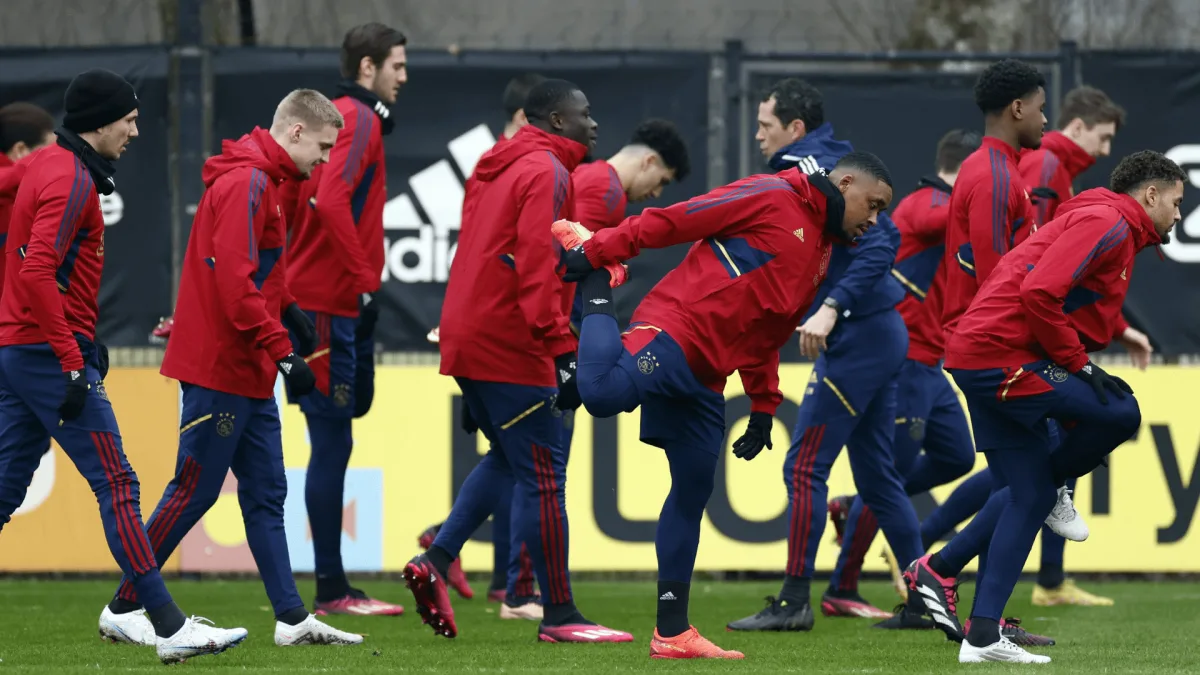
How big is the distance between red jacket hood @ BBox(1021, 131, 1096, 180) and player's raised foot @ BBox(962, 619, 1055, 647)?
2665 mm

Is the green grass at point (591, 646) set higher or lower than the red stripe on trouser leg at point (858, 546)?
lower

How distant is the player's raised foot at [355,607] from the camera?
862 cm

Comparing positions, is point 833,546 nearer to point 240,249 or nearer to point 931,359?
point 931,359

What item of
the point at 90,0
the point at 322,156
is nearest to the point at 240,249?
the point at 322,156

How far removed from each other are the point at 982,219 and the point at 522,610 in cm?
284

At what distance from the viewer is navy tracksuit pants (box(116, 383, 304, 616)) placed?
22.7 feet

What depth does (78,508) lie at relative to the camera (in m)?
10.6

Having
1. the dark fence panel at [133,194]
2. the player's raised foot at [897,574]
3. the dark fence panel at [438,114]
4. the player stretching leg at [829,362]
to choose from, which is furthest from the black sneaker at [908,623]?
the dark fence panel at [133,194]

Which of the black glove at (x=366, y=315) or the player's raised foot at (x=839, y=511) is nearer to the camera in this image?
the black glove at (x=366, y=315)

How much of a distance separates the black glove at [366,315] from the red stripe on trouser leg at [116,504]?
2084mm

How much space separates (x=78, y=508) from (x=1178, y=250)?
22.4 feet

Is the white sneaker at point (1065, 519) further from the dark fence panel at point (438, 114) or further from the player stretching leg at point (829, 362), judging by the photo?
the dark fence panel at point (438, 114)

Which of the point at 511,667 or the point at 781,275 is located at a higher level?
the point at 781,275

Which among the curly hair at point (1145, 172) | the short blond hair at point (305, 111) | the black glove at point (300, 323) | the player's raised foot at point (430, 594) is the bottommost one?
the player's raised foot at point (430, 594)
